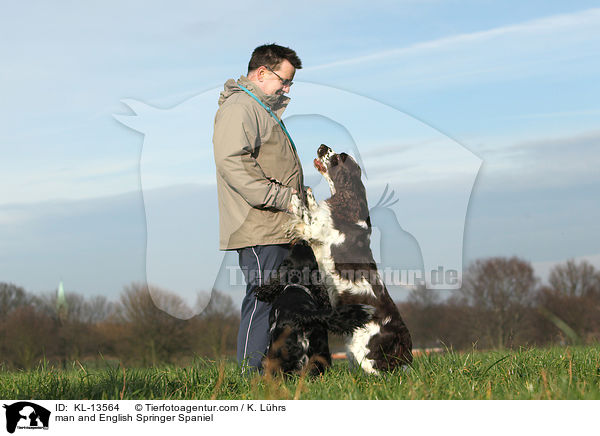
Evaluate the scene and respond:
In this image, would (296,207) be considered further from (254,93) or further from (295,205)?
(254,93)

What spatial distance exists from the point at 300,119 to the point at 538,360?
3.52 metres

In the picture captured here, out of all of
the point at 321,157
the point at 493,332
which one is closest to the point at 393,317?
the point at 321,157

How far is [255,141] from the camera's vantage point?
560cm

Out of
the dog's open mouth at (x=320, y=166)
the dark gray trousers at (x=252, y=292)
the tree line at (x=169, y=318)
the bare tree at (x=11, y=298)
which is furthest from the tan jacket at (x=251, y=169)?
the bare tree at (x=11, y=298)

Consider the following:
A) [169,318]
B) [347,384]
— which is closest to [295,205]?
[347,384]

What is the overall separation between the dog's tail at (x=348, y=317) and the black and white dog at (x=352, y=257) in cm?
9

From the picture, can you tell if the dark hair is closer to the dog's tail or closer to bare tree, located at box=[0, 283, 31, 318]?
the dog's tail

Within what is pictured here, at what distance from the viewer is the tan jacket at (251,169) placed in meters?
5.47

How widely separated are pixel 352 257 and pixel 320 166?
1.03 m

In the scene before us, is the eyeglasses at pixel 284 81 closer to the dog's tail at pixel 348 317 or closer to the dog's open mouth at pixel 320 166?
the dog's open mouth at pixel 320 166

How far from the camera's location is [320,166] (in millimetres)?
5773

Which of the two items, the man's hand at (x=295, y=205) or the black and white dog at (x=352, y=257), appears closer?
the black and white dog at (x=352, y=257)
